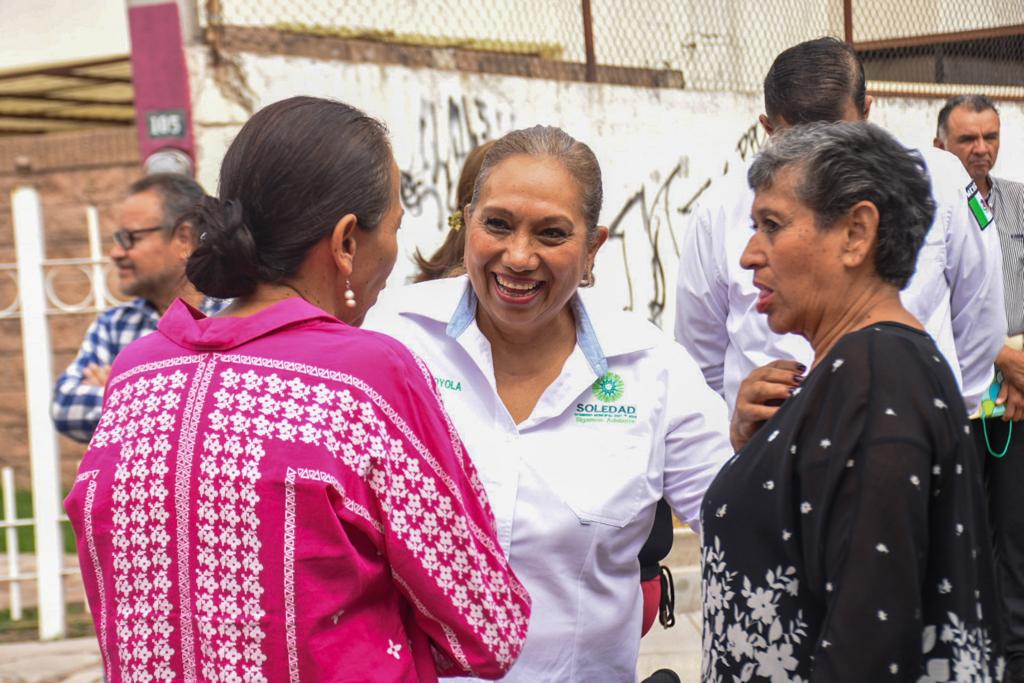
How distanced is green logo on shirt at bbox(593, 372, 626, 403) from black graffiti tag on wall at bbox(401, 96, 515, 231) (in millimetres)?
3902

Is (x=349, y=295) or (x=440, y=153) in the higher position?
(x=440, y=153)

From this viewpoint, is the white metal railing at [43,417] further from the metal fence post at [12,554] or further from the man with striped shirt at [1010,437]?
the man with striped shirt at [1010,437]

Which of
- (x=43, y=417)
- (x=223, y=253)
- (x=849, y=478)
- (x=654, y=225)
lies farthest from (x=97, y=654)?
(x=849, y=478)

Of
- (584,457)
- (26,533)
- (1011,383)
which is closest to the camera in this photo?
(584,457)

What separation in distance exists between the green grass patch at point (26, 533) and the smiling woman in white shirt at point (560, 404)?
5.55m

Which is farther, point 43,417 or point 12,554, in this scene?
point 12,554

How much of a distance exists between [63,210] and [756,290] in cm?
631

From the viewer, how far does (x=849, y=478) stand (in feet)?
6.02

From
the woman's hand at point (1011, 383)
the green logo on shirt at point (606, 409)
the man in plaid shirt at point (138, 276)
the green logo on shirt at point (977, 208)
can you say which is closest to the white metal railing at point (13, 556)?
the man in plaid shirt at point (138, 276)

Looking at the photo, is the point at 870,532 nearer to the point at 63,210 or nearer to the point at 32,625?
the point at 32,625

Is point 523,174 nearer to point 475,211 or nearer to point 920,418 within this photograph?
point 475,211

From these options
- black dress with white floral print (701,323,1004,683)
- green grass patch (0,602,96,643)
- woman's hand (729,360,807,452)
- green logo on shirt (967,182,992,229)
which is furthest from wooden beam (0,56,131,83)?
black dress with white floral print (701,323,1004,683)

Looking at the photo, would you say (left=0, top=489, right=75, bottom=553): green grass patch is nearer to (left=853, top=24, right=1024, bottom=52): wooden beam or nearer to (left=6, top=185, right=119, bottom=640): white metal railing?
(left=6, top=185, right=119, bottom=640): white metal railing

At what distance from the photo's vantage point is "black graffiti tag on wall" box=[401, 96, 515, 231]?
256 inches
